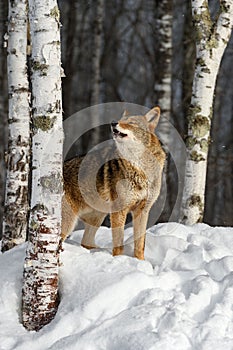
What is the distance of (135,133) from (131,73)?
15.1 m

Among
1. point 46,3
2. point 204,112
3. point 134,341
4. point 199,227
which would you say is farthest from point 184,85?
point 134,341

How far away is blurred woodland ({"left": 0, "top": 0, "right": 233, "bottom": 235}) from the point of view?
48.4 feet

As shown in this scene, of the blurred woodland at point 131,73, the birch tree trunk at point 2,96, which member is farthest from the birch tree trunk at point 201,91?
the birch tree trunk at point 2,96

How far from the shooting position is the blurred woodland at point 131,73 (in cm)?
1475

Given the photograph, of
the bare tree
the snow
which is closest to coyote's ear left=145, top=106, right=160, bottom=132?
the snow

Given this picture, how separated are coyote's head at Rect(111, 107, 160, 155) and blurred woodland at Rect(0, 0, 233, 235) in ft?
23.3

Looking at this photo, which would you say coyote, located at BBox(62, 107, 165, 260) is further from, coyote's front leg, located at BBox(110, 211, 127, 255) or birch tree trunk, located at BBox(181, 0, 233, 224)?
birch tree trunk, located at BBox(181, 0, 233, 224)

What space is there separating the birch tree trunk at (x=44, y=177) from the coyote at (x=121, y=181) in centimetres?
88

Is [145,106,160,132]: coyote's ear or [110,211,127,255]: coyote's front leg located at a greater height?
[145,106,160,132]: coyote's ear

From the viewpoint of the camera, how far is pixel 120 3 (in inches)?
724

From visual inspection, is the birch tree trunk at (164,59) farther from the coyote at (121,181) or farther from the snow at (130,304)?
the snow at (130,304)

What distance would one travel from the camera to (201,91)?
6.16 meters

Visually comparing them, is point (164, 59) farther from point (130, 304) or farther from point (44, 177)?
point (130, 304)

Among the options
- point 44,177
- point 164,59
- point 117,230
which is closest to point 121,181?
point 117,230
